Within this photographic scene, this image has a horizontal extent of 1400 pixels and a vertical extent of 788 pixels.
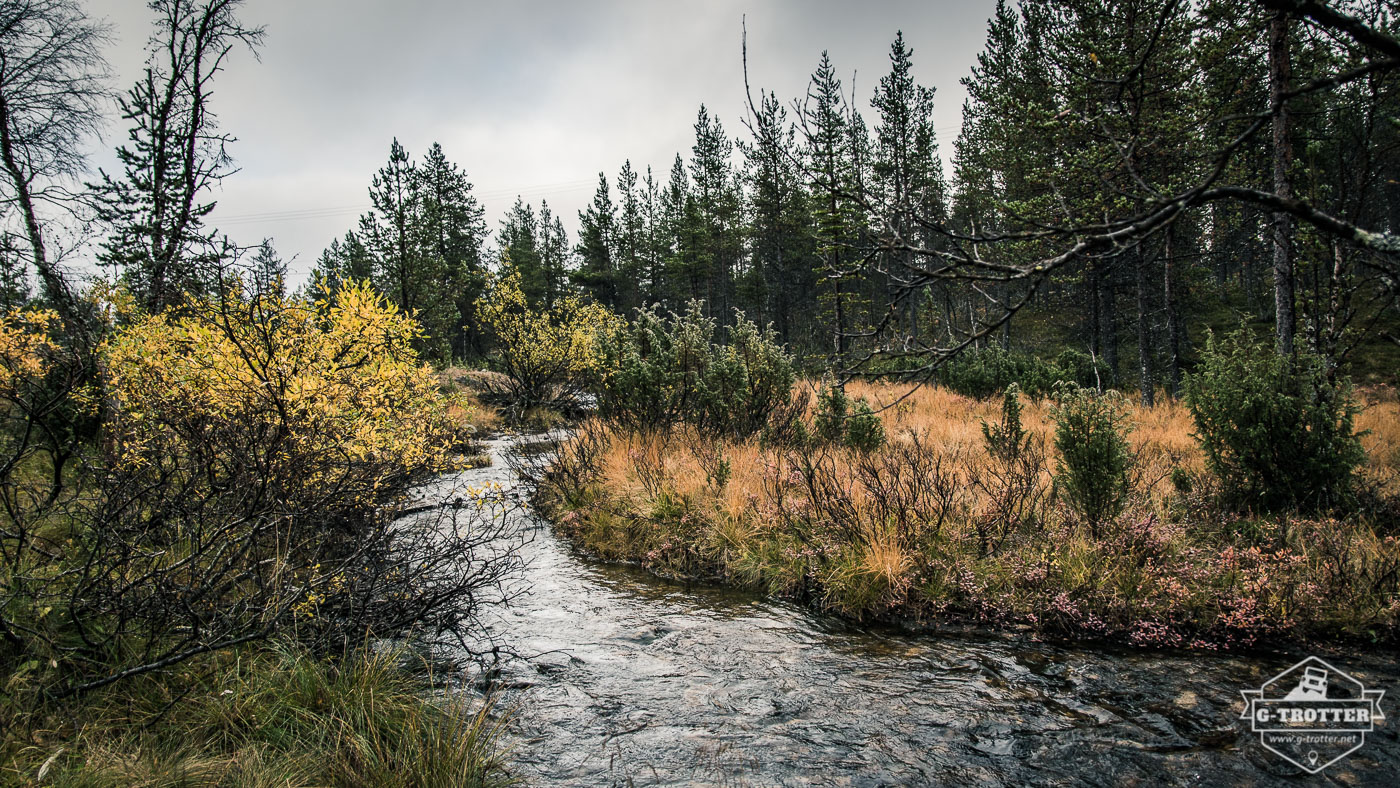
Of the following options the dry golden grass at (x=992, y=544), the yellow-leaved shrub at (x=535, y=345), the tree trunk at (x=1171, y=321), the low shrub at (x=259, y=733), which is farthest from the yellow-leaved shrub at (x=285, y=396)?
the yellow-leaved shrub at (x=535, y=345)

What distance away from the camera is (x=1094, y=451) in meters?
5.14

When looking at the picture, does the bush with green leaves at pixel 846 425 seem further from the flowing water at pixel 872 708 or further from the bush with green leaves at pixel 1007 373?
the bush with green leaves at pixel 1007 373

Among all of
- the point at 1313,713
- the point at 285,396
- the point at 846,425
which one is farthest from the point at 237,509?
the point at 846,425

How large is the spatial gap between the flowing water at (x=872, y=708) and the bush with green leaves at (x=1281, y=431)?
2.09 m

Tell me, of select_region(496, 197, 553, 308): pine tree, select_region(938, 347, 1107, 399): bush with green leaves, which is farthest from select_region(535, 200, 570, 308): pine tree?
select_region(938, 347, 1107, 399): bush with green leaves

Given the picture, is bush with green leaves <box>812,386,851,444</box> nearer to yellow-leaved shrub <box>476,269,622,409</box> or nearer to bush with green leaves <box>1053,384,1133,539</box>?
bush with green leaves <box>1053,384,1133,539</box>

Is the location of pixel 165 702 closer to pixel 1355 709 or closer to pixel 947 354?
pixel 947 354

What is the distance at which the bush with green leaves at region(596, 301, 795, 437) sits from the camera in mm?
9523

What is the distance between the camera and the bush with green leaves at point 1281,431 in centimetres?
496

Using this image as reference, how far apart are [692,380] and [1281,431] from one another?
7278 millimetres

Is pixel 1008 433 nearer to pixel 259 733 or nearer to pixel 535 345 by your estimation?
pixel 259 733

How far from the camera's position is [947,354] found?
81.4 inches

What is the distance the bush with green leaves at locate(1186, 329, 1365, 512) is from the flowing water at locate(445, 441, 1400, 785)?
2.09m

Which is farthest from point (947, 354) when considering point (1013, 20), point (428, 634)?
point (1013, 20)
